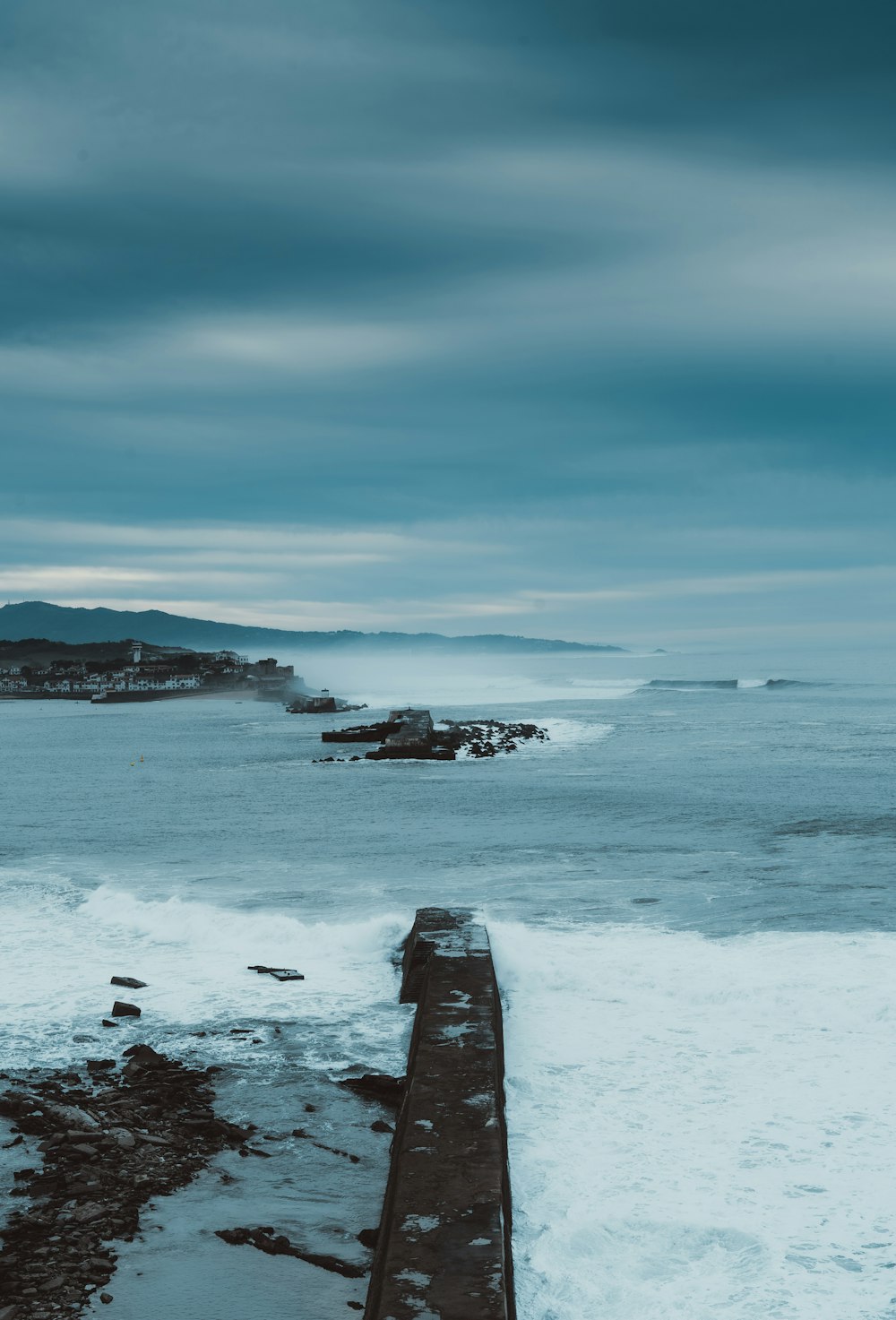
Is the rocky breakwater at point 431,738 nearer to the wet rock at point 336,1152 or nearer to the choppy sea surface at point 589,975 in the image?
the choppy sea surface at point 589,975

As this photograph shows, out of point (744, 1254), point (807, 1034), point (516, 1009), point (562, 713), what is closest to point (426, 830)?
point (516, 1009)

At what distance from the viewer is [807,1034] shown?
845 cm

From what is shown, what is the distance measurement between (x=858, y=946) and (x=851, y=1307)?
6973 millimetres

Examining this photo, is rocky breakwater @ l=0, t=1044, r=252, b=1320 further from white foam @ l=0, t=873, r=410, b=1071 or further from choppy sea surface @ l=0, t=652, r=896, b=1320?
white foam @ l=0, t=873, r=410, b=1071

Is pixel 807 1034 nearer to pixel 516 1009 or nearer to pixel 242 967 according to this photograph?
pixel 516 1009

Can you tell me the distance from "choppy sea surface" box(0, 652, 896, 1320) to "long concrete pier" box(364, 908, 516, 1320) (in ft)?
1.02

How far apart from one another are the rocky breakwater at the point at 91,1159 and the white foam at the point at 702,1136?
81.8 inches

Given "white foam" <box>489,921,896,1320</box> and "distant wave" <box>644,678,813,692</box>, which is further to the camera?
"distant wave" <box>644,678,813,692</box>

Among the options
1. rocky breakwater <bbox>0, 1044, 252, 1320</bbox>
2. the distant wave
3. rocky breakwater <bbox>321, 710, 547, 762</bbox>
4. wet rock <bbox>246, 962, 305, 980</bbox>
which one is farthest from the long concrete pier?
→ the distant wave

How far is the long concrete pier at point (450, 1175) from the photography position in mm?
4488

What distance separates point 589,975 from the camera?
10.4 meters

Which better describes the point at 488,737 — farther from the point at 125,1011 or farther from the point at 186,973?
the point at 125,1011

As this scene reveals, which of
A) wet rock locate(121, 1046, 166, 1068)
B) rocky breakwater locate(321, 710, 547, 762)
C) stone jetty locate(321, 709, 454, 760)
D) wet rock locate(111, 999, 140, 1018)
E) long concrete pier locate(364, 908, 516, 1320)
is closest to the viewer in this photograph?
long concrete pier locate(364, 908, 516, 1320)

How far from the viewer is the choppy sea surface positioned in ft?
17.9
